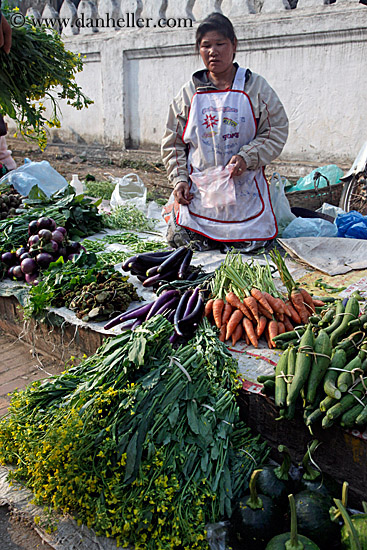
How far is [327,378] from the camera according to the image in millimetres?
2164

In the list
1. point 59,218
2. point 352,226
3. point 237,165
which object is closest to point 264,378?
point 237,165

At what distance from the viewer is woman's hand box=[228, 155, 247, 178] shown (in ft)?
14.5

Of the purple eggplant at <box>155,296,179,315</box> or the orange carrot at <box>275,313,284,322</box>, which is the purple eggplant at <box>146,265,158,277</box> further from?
the orange carrot at <box>275,313,284,322</box>

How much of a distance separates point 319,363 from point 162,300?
1204 millimetres

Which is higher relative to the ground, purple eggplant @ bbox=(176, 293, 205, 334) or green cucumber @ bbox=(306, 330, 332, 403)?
green cucumber @ bbox=(306, 330, 332, 403)

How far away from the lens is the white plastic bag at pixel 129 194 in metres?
6.49

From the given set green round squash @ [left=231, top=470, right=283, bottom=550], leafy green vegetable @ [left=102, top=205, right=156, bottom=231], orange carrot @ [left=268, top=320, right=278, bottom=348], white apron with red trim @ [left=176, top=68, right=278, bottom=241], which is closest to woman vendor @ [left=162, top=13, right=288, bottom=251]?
white apron with red trim @ [left=176, top=68, right=278, bottom=241]

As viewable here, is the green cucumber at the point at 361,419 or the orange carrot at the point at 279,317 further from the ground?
the green cucumber at the point at 361,419

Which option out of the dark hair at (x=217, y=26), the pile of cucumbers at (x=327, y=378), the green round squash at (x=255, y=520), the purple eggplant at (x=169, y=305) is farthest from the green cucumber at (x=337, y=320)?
the dark hair at (x=217, y=26)

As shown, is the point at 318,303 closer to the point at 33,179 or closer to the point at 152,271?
the point at 152,271

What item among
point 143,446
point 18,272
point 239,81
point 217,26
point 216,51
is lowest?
point 18,272

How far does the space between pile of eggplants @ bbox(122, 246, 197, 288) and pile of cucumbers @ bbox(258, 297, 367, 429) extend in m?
1.31

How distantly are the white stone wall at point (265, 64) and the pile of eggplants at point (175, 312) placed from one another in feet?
16.8

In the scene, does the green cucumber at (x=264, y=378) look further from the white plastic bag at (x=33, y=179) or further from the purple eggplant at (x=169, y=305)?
the white plastic bag at (x=33, y=179)
